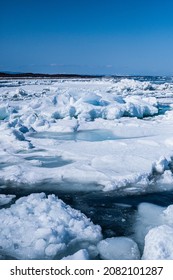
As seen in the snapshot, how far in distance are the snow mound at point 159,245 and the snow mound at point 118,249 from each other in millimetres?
118

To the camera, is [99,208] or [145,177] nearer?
[99,208]

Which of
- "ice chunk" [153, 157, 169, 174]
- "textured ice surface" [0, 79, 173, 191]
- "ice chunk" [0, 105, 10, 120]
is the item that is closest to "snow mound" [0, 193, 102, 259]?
"textured ice surface" [0, 79, 173, 191]

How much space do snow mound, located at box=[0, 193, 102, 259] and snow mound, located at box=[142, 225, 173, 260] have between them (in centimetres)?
47

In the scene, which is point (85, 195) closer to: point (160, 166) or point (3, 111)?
point (160, 166)

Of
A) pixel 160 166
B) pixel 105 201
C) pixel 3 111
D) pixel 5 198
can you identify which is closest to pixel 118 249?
pixel 105 201

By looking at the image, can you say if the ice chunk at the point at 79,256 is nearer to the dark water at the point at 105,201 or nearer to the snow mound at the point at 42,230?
the snow mound at the point at 42,230

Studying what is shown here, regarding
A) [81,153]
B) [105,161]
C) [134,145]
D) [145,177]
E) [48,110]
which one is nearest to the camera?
[145,177]

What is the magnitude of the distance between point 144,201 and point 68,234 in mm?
1159

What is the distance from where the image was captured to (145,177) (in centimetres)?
419

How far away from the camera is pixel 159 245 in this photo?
2484 millimetres

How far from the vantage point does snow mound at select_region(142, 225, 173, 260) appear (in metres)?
2.43

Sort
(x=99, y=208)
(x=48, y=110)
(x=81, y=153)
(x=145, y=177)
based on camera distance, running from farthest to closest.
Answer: (x=48, y=110)
(x=81, y=153)
(x=145, y=177)
(x=99, y=208)
